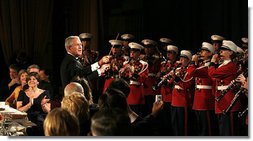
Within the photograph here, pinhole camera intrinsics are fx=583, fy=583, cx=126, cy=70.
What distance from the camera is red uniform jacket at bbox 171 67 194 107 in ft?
18.7

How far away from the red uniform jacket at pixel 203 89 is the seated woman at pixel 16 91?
1.53 meters

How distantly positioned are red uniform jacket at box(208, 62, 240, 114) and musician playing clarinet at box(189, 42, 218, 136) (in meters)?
0.25

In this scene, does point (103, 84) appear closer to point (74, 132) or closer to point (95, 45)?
point (95, 45)

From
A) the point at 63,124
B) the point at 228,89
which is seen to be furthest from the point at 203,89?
the point at 63,124

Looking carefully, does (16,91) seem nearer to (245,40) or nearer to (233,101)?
(233,101)

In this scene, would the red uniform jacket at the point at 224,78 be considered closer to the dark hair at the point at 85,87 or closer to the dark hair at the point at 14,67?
the dark hair at the point at 85,87

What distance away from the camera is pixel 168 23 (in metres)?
5.22

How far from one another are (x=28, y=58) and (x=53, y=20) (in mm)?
381

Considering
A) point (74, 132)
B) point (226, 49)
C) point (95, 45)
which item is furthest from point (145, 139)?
point (95, 45)

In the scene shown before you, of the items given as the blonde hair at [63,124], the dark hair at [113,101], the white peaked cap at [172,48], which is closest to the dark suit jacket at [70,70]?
the white peaked cap at [172,48]

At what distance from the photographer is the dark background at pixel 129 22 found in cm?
453

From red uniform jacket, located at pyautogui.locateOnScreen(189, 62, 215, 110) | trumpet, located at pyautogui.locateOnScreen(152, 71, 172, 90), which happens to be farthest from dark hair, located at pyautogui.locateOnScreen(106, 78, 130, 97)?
trumpet, located at pyautogui.locateOnScreen(152, 71, 172, 90)

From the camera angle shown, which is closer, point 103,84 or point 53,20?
point 53,20

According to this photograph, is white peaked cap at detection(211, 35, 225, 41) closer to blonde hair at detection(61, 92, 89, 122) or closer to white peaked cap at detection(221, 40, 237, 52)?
white peaked cap at detection(221, 40, 237, 52)
